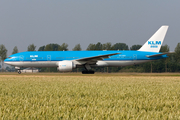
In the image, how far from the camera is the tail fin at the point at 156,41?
103 feet

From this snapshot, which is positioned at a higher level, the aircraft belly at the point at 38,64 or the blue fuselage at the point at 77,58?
the blue fuselage at the point at 77,58

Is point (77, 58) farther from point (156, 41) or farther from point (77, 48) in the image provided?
point (77, 48)

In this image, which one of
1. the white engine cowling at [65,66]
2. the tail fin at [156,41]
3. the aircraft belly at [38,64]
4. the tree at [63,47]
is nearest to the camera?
the white engine cowling at [65,66]

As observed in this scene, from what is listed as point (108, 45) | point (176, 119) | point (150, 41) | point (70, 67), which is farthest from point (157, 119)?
point (108, 45)

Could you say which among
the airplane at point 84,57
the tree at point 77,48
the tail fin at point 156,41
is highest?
the tree at point 77,48

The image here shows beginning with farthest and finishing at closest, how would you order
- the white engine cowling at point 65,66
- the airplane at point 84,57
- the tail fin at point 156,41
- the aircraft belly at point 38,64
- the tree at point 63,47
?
the tree at point 63,47, the tail fin at point 156,41, the aircraft belly at point 38,64, the airplane at point 84,57, the white engine cowling at point 65,66

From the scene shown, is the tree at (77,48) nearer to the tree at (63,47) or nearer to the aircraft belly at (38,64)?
the tree at (63,47)

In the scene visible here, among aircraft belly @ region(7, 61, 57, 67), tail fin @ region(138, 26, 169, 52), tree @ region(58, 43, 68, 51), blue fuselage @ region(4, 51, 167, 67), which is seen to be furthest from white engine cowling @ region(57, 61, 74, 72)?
tree @ region(58, 43, 68, 51)

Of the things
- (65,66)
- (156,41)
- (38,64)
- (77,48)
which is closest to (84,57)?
(65,66)

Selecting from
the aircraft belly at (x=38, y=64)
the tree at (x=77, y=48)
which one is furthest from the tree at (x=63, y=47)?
the aircraft belly at (x=38, y=64)

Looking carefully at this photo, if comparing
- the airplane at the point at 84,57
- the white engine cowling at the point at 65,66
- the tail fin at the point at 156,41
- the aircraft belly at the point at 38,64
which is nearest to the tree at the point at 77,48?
the airplane at the point at 84,57

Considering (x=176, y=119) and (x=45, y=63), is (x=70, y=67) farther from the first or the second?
(x=176, y=119)

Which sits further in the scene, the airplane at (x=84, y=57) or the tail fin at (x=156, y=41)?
the tail fin at (x=156, y=41)

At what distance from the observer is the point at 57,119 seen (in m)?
3.61
